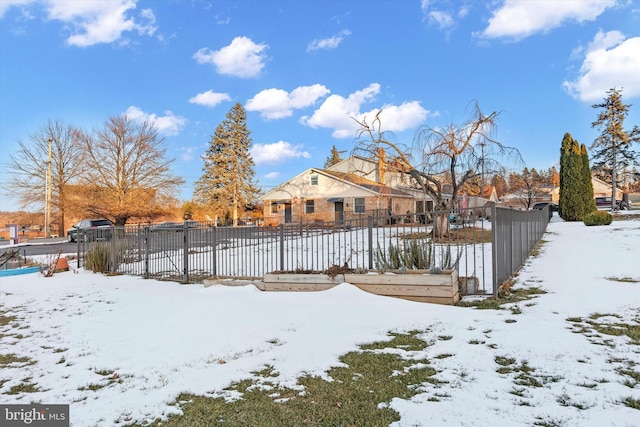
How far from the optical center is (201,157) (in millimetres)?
42219

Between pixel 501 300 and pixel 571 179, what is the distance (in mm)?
21583

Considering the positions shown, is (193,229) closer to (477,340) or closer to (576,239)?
(477,340)

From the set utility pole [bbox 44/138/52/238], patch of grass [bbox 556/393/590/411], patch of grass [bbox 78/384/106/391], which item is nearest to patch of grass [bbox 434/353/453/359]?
patch of grass [bbox 556/393/590/411]

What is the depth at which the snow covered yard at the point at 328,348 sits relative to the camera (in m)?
2.78

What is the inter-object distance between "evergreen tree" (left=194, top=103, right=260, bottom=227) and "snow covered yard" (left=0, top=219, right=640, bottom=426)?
32523 millimetres

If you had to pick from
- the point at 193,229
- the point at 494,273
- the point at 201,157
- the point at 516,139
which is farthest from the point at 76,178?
the point at 494,273

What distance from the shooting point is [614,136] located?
1320 inches

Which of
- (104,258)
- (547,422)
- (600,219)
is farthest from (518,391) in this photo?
(600,219)

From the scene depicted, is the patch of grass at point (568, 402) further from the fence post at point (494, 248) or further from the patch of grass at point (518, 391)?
the fence post at point (494, 248)

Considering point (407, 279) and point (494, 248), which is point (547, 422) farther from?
point (494, 248)

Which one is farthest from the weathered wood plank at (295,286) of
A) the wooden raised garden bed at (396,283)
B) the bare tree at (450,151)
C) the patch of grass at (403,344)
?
the bare tree at (450,151)

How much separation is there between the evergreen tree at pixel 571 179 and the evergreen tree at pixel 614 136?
11.3 meters

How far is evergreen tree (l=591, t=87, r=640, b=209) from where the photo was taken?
3247 centimetres

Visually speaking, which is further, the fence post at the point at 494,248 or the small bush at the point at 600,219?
the small bush at the point at 600,219
